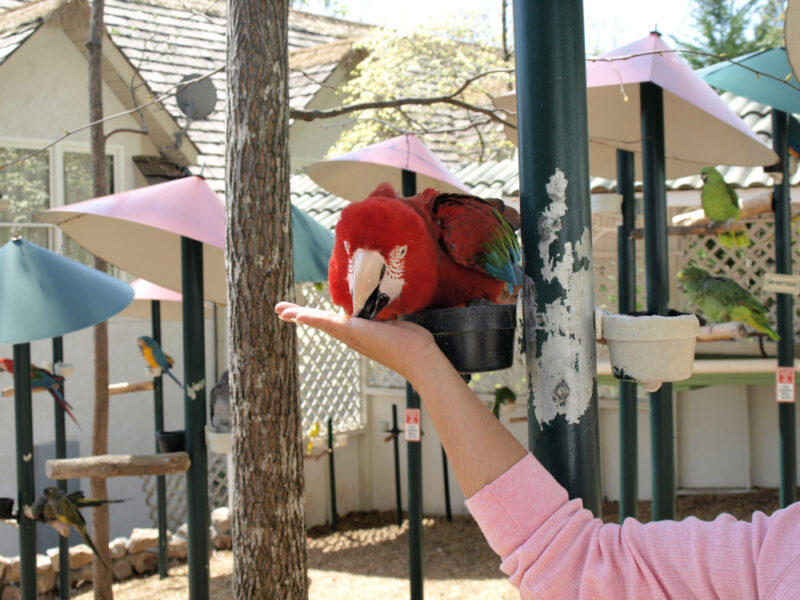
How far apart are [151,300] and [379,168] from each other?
1.80m

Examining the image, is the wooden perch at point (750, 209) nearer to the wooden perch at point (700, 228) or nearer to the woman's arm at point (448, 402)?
the wooden perch at point (700, 228)

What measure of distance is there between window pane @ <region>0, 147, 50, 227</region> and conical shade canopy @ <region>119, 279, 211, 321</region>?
1.68 m

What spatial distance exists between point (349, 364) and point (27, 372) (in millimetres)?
3812

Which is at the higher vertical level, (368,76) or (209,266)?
(368,76)

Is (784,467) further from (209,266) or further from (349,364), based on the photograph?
(349,364)

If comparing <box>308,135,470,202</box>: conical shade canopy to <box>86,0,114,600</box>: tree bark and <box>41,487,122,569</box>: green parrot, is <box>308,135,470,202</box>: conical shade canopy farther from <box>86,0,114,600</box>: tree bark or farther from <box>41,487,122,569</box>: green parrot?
<box>41,487,122,569</box>: green parrot

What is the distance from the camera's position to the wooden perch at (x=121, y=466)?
104 inches

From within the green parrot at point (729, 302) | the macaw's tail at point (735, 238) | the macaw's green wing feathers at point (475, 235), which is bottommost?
the green parrot at point (729, 302)

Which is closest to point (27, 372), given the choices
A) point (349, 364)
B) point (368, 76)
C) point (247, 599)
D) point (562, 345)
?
point (247, 599)

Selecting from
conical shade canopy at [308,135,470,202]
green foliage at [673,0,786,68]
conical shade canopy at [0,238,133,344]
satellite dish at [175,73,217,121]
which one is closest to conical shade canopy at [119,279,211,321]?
conical shade canopy at [0,238,133,344]

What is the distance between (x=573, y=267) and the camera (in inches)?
38.3

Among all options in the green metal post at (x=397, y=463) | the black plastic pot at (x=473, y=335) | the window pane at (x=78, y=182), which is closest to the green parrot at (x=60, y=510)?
the black plastic pot at (x=473, y=335)

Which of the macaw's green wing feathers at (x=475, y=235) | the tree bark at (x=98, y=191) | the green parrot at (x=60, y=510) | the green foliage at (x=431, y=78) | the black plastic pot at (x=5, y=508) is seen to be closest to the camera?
the macaw's green wing feathers at (x=475, y=235)

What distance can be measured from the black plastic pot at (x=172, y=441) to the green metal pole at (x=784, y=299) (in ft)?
8.23
